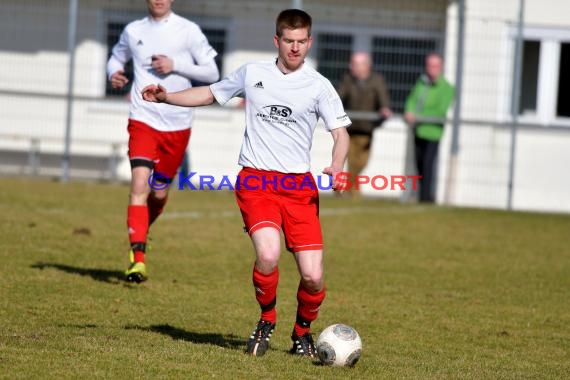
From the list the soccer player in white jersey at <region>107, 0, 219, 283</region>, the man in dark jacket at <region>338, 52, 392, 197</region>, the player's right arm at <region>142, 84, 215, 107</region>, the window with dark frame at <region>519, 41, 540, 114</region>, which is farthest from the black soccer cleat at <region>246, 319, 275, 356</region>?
the window with dark frame at <region>519, 41, 540, 114</region>

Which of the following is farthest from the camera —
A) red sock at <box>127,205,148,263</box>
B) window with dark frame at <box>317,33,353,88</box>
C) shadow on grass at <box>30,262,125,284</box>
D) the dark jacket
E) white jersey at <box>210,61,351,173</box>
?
window with dark frame at <box>317,33,353,88</box>

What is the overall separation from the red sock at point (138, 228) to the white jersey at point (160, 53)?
80cm

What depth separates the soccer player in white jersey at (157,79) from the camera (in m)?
10.8

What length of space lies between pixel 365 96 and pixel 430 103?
1006 millimetres

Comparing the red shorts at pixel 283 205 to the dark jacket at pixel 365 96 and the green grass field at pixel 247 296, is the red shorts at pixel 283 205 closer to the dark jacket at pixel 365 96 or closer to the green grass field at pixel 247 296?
the green grass field at pixel 247 296

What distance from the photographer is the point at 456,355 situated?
8492mm

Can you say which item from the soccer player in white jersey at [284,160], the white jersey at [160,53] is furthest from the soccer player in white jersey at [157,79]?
the soccer player in white jersey at [284,160]

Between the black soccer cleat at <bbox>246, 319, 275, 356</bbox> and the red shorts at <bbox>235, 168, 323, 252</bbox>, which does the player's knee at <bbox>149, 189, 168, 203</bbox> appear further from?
the black soccer cleat at <bbox>246, 319, 275, 356</bbox>

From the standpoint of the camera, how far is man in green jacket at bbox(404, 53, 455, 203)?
20.0 metres

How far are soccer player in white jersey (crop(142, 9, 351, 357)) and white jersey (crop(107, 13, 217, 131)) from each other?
2932 mm

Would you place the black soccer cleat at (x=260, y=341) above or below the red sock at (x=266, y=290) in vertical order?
below

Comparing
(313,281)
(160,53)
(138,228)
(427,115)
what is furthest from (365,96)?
(313,281)

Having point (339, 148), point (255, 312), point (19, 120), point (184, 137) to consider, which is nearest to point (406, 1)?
point (19, 120)

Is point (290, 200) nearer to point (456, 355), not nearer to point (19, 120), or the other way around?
point (456, 355)
